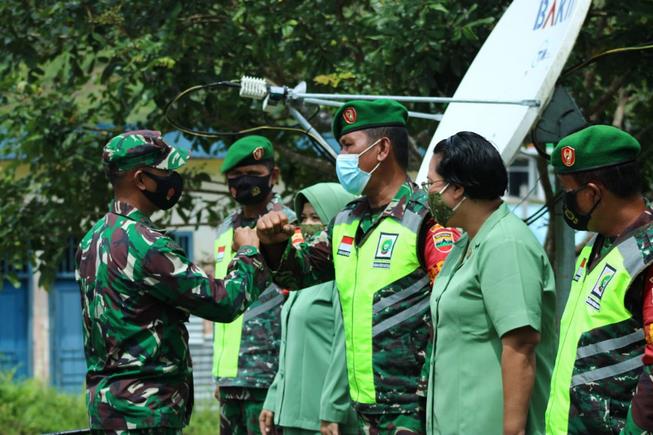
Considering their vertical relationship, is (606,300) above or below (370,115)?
below

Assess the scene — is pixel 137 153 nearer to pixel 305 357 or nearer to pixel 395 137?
pixel 395 137

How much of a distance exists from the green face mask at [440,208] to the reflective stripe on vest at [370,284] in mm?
338

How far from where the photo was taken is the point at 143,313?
482 cm

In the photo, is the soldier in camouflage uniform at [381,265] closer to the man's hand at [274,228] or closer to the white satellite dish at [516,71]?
the man's hand at [274,228]

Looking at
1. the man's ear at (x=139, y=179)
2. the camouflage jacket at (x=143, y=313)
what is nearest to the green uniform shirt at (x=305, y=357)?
the camouflage jacket at (x=143, y=313)

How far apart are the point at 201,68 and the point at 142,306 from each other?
437cm

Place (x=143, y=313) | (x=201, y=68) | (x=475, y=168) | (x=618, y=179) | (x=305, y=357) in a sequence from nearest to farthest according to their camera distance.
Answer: (x=618, y=179) → (x=475, y=168) → (x=143, y=313) → (x=305, y=357) → (x=201, y=68)

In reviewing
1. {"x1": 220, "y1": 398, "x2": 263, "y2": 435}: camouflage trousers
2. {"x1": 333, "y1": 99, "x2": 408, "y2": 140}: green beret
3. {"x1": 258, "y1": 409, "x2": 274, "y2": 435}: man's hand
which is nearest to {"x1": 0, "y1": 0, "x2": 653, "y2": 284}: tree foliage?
{"x1": 220, "y1": 398, "x2": 263, "y2": 435}: camouflage trousers

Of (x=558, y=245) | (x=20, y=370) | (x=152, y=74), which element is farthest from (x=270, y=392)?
(x=20, y=370)

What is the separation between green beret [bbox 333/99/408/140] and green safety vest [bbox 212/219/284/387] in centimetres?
166

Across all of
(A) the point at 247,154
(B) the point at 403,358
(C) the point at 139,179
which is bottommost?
(B) the point at 403,358

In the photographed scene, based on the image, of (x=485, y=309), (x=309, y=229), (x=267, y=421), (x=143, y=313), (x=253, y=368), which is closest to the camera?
(x=485, y=309)

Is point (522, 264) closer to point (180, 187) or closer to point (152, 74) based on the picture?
point (180, 187)

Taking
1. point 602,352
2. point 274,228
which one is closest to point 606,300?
point 602,352
